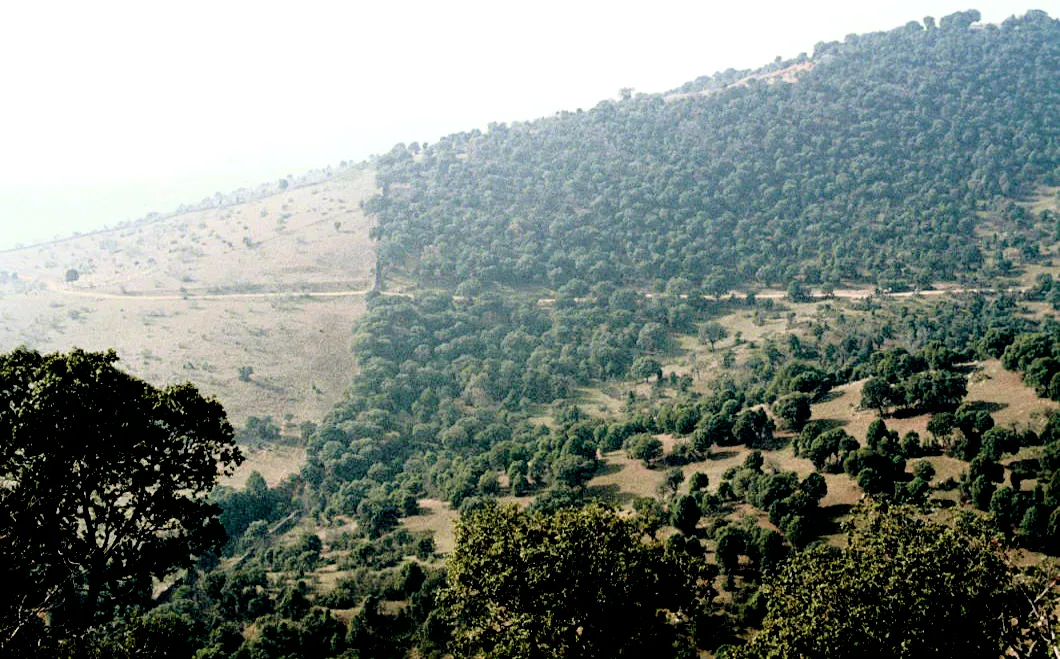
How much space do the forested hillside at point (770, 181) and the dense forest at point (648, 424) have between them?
87 cm

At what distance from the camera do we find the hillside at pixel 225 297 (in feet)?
325

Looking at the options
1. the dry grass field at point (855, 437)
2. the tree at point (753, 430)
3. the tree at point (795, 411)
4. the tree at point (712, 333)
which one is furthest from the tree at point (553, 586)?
the tree at point (712, 333)

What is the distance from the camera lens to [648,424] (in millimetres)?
72250

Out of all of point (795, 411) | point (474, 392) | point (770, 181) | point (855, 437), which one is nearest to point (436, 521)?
point (795, 411)

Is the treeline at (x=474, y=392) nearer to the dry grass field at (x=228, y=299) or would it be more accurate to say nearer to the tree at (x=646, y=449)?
the tree at (x=646, y=449)

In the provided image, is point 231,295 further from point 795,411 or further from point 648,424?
point 795,411

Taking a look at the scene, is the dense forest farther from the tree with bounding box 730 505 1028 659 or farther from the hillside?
the hillside

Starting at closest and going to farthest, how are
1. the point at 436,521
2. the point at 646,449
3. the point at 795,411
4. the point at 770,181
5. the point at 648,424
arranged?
the point at 795,411 < the point at 436,521 < the point at 646,449 < the point at 648,424 < the point at 770,181

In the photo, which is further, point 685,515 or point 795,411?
point 795,411

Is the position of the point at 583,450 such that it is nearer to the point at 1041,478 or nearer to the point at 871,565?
the point at 1041,478

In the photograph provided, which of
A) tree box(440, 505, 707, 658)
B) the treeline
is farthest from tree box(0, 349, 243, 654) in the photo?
the treeline

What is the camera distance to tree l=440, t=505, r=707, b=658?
25.0 meters

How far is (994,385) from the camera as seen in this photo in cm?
5834

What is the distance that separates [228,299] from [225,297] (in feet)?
7.02
